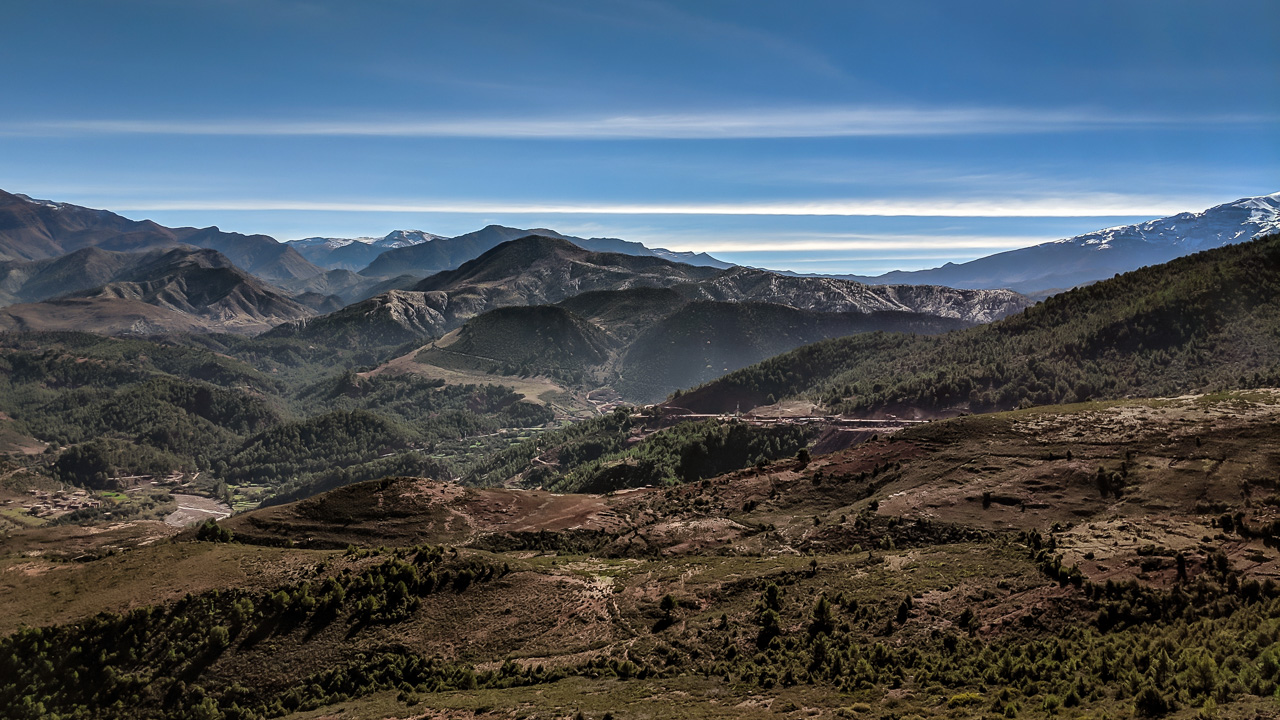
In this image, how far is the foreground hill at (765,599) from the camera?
38.8 m

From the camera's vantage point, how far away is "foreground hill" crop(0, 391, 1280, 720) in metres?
38.8

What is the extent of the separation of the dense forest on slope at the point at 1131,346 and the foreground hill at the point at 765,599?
194 feet

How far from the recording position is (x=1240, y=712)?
1045 inches

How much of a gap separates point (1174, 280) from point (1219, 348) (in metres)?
34.3

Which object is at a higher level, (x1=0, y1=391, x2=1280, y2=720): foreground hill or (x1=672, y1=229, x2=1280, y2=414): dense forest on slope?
(x1=672, y1=229, x2=1280, y2=414): dense forest on slope

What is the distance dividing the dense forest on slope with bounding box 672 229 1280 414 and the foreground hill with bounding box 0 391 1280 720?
59.1 metres

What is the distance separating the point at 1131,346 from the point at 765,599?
130m

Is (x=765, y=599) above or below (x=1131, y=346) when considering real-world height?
below

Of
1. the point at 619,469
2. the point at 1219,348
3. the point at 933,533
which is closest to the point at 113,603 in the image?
the point at 933,533

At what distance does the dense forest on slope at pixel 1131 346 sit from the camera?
124 m

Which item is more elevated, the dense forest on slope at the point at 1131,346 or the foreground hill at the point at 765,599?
the dense forest on slope at the point at 1131,346

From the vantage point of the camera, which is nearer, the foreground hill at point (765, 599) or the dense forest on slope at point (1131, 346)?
the foreground hill at point (765, 599)

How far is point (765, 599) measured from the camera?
52531 mm

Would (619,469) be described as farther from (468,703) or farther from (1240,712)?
(1240,712)
